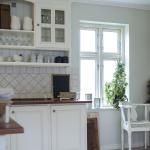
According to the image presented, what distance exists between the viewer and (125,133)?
510cm

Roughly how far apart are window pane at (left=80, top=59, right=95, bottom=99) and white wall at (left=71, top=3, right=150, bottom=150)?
295 millimetres

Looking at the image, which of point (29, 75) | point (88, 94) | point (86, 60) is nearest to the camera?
point (29, 75)

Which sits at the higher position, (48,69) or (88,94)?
(48,69)

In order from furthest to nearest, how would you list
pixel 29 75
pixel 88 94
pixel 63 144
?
pixel 88 94 → pixel 29 75 → pixel 63 144

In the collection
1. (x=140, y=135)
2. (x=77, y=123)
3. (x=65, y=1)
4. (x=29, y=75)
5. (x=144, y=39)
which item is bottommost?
(x=140, y=135)

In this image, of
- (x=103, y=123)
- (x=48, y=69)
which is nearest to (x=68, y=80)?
(x=48, y=69)

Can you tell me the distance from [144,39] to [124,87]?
99 cm

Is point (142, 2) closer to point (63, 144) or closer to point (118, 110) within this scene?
point (118, 110)

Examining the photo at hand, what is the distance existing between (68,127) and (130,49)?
6.58 feet

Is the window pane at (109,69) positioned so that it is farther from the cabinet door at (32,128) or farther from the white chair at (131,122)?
the cabinet door at (32,128)

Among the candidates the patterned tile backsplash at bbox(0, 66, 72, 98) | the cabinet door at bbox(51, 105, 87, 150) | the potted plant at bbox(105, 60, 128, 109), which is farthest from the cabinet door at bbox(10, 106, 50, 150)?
the potted plant at bbox(105, 60, 128, 109)

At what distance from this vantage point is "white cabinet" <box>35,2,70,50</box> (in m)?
4.35

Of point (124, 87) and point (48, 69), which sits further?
point (124, 87)

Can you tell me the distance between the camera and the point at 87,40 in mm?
5148
